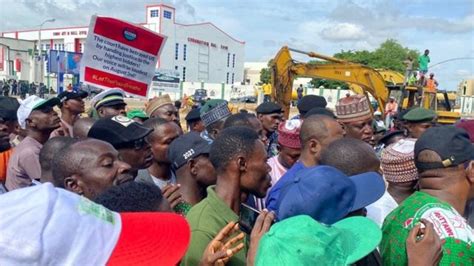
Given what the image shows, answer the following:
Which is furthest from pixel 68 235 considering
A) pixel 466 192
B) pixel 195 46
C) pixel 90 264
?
pixel 195 46

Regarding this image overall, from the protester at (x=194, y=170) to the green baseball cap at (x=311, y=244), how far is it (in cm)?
171

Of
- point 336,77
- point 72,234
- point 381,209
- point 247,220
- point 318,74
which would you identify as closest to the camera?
point 72,234

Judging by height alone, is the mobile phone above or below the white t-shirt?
above

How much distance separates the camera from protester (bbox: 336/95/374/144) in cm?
581

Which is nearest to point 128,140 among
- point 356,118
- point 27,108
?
point 27,108

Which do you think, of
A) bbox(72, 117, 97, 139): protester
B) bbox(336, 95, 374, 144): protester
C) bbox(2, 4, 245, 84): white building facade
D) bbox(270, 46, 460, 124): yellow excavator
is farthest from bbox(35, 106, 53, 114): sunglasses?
bbox(2, 4, 245, 84): white building facade

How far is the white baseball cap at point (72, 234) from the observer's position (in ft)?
4.32

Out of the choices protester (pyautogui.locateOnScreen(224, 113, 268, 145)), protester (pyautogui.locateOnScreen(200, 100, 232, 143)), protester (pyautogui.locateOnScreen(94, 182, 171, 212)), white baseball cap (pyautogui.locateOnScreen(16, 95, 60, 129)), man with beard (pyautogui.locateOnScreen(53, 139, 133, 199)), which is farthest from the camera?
protester (pyautogui.locateOnScreen(200, 100, 232, 143))

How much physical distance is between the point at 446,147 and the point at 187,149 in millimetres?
1795

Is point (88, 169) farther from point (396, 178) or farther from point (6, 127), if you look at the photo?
point (6, 127)

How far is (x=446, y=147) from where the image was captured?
2.69 metres

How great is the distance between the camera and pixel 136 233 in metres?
1.55

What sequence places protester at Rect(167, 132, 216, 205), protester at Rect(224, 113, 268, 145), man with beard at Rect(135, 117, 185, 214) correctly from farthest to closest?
1. protester at Rect(224, 113, 268, 145)
2. man with beard at Rect(135, 117, 185, 214)
3. protester at Rect(167, 132, 216, 205)

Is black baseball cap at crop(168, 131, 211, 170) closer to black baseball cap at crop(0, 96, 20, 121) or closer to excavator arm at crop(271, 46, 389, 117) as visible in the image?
black baseball cap at crop(0, 96, 20, 121)
